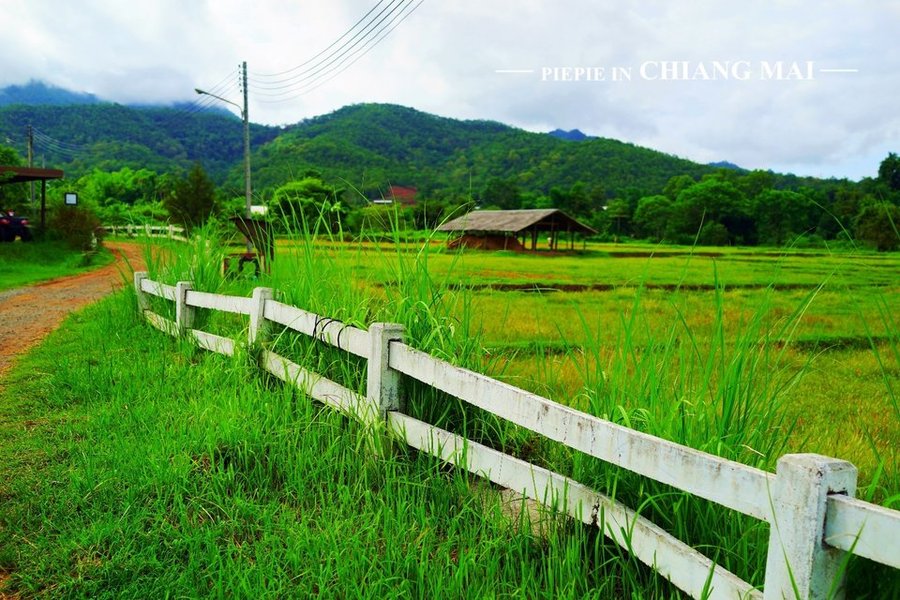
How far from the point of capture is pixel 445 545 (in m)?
2.98

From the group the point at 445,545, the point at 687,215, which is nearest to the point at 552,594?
the point at 445,545

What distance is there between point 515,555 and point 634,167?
296ft

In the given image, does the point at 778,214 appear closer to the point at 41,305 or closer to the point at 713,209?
the point at 713,209

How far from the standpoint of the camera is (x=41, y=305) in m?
12.2

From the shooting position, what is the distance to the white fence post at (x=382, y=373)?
3.81 metres

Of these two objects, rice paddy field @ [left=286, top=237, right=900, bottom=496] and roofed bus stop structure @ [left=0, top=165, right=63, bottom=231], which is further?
roofed bus stop structure @ [left=0, top=165, right=63, bottom=231]

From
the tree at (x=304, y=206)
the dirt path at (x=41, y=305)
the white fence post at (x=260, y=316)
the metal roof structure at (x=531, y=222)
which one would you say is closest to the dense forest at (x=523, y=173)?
the metal roof structure at (x=531, y=222)

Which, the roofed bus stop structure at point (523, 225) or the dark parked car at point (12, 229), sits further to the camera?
the roofed bus stop structure at point (523, 225)

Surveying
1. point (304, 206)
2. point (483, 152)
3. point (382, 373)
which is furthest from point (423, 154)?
point (382, 373)

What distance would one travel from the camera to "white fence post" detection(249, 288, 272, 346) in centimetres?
545

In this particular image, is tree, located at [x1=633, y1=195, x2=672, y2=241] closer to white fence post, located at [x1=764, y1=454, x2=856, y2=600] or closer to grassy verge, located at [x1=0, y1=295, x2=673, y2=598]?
grassy verge, located at [x1=0, y1=295, x2=673, y2=598]

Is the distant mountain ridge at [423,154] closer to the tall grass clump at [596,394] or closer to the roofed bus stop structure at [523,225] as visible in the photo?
the roofed bus stop structure at [523,225]

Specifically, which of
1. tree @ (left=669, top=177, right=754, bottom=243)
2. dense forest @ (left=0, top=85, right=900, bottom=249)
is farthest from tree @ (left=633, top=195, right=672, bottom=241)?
tree @ (left=669, top=177, right=754, bottom=243)

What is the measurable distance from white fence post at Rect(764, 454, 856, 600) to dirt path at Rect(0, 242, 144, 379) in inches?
265
